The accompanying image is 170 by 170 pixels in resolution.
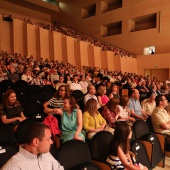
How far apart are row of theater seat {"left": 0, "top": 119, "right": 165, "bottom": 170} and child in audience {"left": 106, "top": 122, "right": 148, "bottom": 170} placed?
0.14 meters

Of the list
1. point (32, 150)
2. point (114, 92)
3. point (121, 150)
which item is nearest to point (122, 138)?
point (121, 150)

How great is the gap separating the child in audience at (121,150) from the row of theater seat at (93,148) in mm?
143

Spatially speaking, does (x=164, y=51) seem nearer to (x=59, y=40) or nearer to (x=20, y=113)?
(x=59, y=40)

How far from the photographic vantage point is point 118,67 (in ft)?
48.2

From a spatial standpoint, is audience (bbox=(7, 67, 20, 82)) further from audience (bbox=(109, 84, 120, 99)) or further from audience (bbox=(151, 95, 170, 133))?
audience (bbox=(151, 95, 170, 133))

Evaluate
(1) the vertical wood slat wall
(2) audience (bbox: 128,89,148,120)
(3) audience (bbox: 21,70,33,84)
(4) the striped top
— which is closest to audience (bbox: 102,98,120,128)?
(4) the striped top

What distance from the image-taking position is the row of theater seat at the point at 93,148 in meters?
2.09

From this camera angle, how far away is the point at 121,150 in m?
2.24

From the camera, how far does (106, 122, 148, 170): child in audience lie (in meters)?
2.22

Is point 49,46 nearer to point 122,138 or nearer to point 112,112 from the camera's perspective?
point 112,112

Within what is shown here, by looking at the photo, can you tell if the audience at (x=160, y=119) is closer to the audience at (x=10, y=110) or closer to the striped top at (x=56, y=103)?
the striped top at (x=56, y=103)

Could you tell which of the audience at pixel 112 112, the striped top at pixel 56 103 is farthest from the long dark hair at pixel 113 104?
the striped top at pixel 56 103

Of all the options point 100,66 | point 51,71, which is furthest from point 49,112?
point 100,66

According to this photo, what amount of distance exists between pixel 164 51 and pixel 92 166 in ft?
45.3
